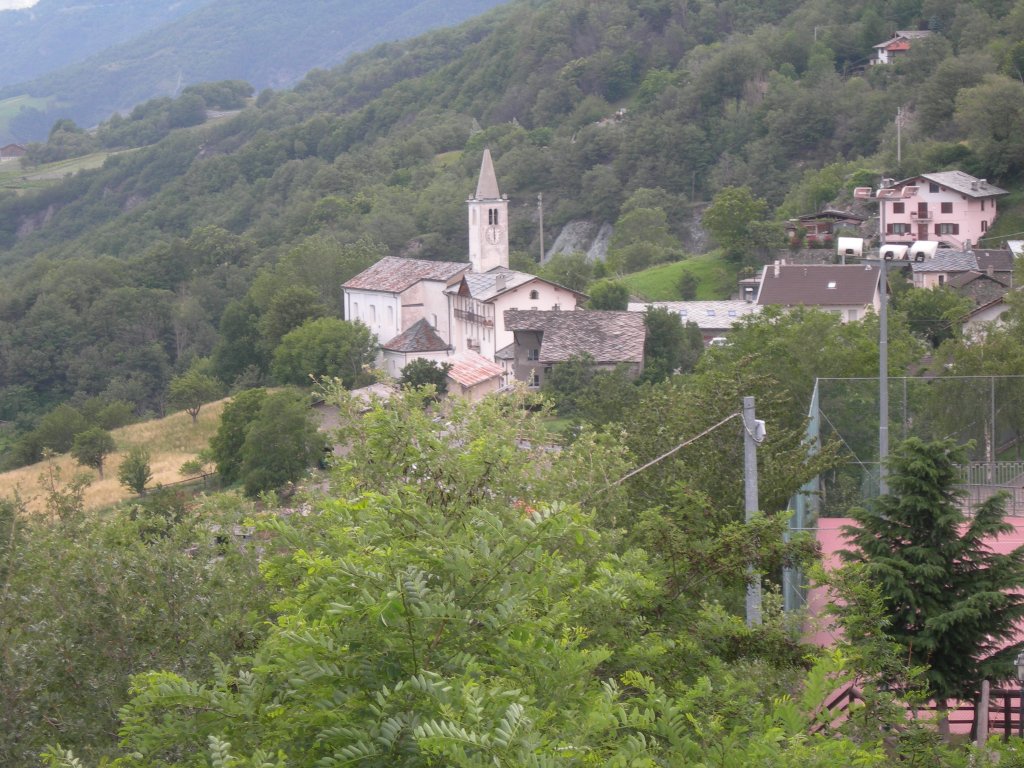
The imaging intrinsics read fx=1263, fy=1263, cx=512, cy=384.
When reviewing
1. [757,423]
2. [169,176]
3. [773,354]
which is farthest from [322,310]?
[169,176]

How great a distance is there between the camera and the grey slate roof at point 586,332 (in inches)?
1741

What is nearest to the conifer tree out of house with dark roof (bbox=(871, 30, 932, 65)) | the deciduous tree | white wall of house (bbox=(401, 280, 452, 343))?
the deciduous tree

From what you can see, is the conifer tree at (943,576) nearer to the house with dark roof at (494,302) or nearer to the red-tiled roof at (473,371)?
the red-tiled roof at (473,371)

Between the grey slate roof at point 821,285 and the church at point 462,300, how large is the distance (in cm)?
783

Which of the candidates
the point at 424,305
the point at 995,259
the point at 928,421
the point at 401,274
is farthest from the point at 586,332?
the point at 928,421

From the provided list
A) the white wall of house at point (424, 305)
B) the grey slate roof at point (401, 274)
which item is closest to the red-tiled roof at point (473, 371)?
the white wall of house at point (424, 305)

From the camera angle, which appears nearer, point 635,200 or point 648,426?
point 648,426

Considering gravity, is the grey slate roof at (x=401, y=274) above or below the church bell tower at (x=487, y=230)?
below

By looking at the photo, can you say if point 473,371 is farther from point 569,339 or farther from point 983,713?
point 983,713

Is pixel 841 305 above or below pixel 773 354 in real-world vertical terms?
below

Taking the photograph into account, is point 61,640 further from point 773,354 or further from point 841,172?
point 841,172

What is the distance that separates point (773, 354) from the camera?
26.9 m

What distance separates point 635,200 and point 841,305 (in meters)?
36.8

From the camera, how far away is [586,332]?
4559cm
